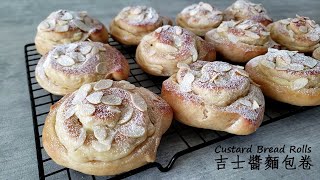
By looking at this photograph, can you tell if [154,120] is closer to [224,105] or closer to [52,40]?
[224,105]

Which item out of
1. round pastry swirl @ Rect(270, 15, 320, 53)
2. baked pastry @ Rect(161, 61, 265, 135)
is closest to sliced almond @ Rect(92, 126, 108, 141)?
baked pastry @ Rect(161, 61, 265, 135)

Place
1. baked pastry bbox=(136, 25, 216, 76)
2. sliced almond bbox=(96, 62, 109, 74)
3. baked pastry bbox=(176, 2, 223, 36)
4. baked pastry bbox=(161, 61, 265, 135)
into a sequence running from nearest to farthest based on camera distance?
1. baked pastry bbox=(161, 61, 265, 135)
2. sliced almond bbox=(96, 62, 109, 74)
3. baked pastry bbox=(136, 25, 216, 76)
4. baked pastry bbox=(176, 2, 223, 36)

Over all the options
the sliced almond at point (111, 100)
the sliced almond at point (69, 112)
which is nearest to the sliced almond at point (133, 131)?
the sliced almond at point (111, 100)

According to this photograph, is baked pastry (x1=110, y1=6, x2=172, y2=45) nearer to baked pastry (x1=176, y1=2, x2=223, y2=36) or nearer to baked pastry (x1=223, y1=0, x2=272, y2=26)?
baked pastry (x1=176, y1=2, x2=223, y2=36)

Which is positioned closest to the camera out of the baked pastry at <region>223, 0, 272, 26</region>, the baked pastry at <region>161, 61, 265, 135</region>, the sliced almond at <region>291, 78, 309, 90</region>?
the baked pastry at <region>161, 61, 265, 135</region>

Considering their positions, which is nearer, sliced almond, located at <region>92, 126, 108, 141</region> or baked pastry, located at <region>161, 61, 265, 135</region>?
sliced almond, located at <region>92, 126, 108, 141</region>

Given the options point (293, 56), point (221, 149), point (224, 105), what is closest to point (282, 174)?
point (221, 149)

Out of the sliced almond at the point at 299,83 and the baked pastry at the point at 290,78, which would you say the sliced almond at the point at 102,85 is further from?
the sliced almond at the point at 299,83
